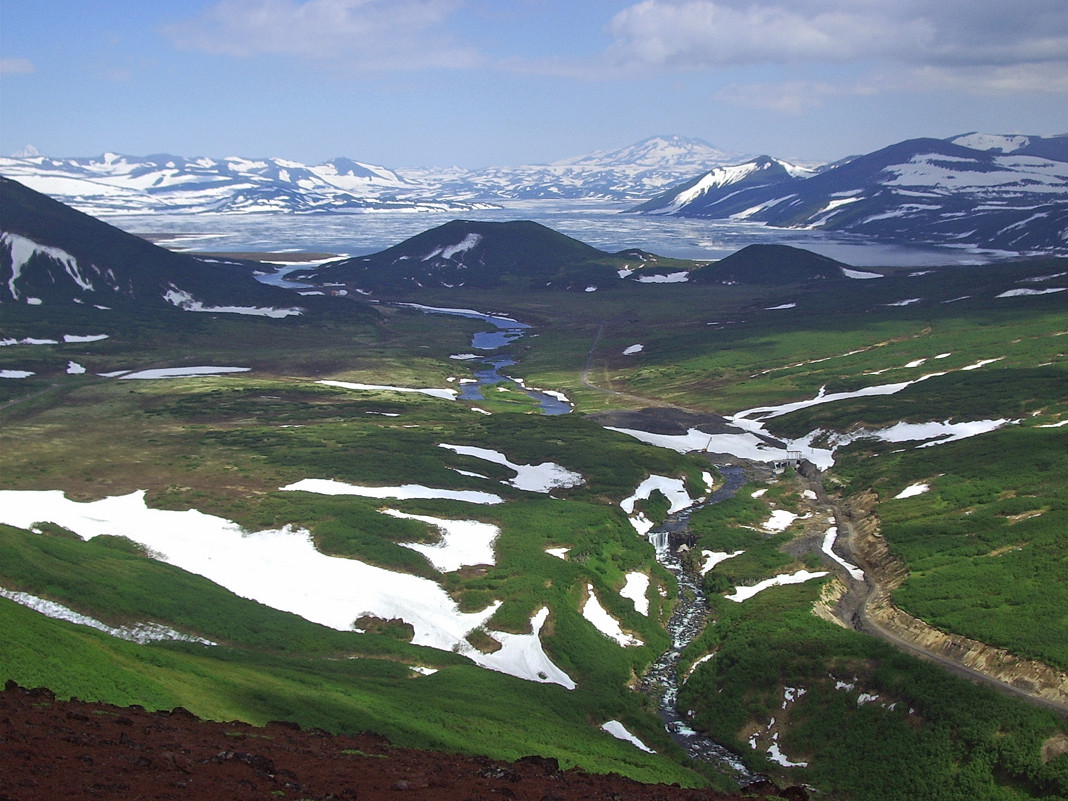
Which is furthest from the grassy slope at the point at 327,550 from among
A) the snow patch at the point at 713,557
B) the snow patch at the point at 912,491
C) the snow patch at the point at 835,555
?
the snow patch at the point at 912,491

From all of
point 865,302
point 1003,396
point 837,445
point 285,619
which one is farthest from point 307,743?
point 865,302

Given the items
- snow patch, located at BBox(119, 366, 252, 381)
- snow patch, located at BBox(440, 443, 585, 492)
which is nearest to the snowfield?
snow patch, located at BBox(440, 443, 585, 492)

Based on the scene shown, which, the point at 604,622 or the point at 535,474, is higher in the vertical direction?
the point at 535,474

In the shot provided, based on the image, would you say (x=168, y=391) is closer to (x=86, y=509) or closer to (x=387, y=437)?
(x=387, y=437)

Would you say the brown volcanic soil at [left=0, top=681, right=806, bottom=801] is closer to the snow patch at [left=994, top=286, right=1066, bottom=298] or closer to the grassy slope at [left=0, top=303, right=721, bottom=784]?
the grassy slope at [left=0, top=303, right=721, bottom=784]

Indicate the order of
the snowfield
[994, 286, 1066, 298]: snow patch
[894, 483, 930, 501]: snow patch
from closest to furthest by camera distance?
1. the snowfield
2. [894, 483, 930, 501]: snow patch
3. [994, 286, 1066, 298]: snow patch

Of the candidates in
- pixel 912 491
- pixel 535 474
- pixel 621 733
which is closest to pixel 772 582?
pixel 912 491

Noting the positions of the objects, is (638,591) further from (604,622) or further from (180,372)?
(180,372)
